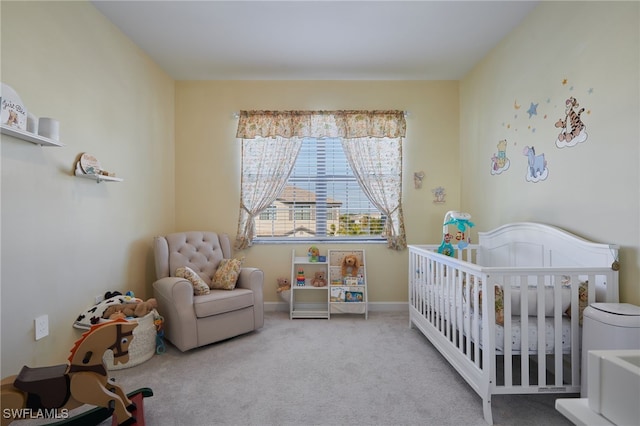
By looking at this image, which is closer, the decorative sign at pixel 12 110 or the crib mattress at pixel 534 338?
the decorative sign at pixel 12 110

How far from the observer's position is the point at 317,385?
1.92m

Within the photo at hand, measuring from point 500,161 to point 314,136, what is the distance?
1.85 meters

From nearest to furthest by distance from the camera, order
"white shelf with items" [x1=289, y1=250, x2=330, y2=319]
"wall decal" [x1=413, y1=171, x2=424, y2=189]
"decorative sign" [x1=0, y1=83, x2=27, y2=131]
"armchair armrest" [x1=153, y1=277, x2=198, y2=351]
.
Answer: "decorative sign" [x1=0, y1=83, x2=27, y2=131]
"armchair armrest" [x1=153, y1=277, x2=198, y2=351]
"white shelf with items" [x1=289, y1=250, x2=330, y2=319]
"wall decal" [x1=413, y1=171, x2=424, y2=189]

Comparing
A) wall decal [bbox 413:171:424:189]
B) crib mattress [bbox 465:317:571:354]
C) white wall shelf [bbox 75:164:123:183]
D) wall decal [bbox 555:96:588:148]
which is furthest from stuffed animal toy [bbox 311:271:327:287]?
wall decal [bbox 555:96:588:148]

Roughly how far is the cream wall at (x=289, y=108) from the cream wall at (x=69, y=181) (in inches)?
19.7

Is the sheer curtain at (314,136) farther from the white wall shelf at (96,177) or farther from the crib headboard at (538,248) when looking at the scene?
the white wall shelf at (96,177)

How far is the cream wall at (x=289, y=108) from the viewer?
11.4 feet

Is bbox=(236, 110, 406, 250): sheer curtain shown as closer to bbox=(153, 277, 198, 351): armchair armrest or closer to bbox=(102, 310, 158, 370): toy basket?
bbox=(153, 277, 198, 351): armchair armrest

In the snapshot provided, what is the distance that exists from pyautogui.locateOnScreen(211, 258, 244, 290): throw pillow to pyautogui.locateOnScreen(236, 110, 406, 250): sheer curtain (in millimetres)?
524

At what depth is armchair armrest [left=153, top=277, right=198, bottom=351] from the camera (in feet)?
7.70

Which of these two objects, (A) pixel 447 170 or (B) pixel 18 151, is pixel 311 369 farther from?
(A) pixel 447 170

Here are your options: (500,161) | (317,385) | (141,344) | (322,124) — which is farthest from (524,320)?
(322,124)

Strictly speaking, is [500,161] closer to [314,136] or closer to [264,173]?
[314,136]

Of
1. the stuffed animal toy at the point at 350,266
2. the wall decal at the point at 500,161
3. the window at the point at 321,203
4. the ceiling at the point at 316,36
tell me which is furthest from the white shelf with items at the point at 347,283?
the ceiling at the point at 316,36
